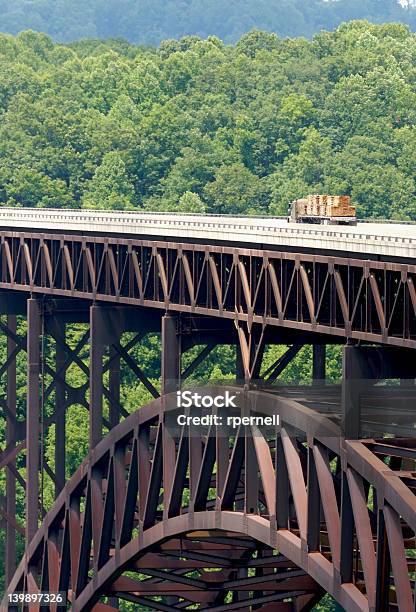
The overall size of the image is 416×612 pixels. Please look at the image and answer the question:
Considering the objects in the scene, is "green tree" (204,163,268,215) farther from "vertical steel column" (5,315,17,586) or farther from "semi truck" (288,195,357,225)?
"semi truck" (288,195,357,225)

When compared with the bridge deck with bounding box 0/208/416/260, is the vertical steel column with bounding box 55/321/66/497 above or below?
below

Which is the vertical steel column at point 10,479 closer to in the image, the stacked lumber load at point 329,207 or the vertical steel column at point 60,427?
the vertical steel column at point 60,427

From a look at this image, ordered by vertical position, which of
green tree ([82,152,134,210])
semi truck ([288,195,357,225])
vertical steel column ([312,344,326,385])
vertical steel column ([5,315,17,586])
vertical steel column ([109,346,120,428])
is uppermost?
semi truck ([288,195,357,225])

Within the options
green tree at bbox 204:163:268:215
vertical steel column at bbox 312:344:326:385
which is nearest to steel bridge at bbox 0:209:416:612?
vertical steel column at bbox 312:344:326:385

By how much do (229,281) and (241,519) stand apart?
611 centimetres

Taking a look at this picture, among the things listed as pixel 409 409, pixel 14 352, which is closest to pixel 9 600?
pixel 14 352

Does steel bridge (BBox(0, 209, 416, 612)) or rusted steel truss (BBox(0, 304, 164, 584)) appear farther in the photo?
rusted steel truss (BBox(0, 304, 164, 584))

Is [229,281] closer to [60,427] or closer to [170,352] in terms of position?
[170,352]

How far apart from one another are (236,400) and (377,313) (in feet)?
30.1

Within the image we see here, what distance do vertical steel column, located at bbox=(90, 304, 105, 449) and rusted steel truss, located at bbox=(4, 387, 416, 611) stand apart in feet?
6.68

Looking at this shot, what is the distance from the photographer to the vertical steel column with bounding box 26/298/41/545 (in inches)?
3083

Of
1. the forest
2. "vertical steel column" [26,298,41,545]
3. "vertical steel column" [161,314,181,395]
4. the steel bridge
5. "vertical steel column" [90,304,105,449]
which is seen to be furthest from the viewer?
the forest

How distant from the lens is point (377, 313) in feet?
175

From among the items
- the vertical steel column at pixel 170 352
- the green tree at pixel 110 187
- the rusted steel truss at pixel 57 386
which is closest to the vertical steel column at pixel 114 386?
the rusted steel truss at pixel 57 386
